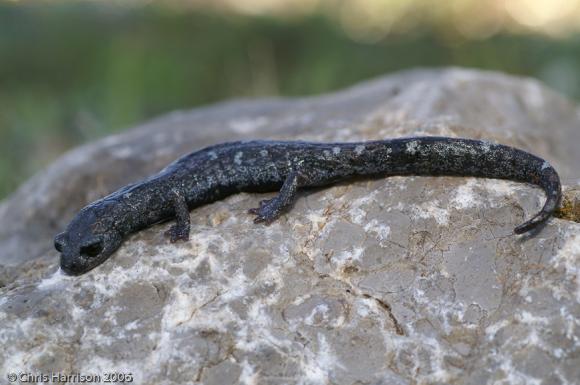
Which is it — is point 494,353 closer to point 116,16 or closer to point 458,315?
point 458,315

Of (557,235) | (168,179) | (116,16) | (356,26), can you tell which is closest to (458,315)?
(557,235)

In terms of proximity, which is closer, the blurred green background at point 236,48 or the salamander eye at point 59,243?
the salamander eye at point 59,243

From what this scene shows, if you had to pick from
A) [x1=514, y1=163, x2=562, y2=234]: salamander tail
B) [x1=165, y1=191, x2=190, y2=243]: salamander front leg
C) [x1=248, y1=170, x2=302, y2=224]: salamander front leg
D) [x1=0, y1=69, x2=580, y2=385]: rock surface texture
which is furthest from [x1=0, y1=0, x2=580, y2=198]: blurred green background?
[x1=514, y1=163, x2=562, y2=234]: salamander tail

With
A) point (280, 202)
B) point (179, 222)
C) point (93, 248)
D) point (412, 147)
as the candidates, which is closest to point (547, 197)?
point (412, 147)

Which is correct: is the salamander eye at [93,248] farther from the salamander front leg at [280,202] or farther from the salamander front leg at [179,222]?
the salamander front leg at [280,202]

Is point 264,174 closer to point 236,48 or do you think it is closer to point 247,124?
point 247,124

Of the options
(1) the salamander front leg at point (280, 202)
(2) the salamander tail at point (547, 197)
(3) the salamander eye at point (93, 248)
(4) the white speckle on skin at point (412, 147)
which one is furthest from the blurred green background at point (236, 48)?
(2) the salamander tail at point (547, 197)

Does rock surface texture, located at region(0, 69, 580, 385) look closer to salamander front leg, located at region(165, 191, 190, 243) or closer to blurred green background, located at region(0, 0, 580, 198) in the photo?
salamander front leg, located at region(165, 191, 190, 243)

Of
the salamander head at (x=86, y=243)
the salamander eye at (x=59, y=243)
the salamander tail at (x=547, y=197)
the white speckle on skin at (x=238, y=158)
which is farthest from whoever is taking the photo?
the white speckle on skin at (x=238, y=158)
